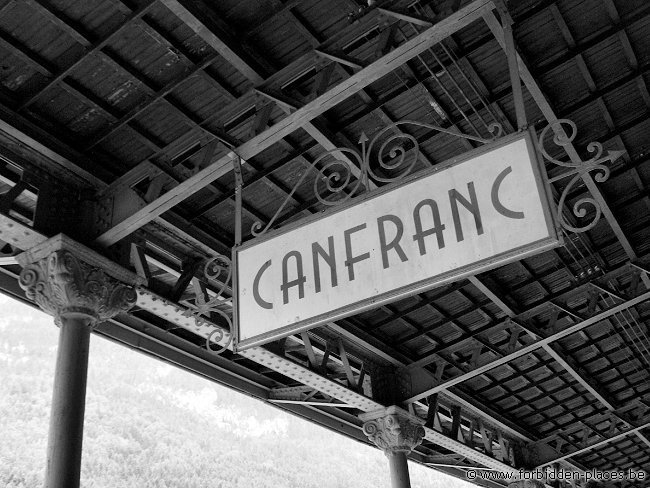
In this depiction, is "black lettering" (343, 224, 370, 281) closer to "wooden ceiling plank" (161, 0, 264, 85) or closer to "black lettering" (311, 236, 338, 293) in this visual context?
"black lettering" (311, 236, 338, 293)

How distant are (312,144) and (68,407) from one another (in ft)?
13.7

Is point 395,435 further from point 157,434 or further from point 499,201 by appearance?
point 157,434

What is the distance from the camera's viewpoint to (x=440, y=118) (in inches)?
385

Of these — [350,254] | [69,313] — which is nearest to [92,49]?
[69,313]

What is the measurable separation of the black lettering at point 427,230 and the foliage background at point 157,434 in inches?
1289

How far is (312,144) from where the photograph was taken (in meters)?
9.27

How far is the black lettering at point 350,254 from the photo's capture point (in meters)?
4.45

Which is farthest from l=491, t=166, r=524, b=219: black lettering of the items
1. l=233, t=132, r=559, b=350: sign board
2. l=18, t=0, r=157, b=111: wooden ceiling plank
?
l=18, t=0, r=157, b=111: wooden ceiling plank

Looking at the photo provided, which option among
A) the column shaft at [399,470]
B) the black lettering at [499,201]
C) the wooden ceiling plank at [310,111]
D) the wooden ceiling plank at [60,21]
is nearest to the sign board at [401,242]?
the black lettering at [499,201]

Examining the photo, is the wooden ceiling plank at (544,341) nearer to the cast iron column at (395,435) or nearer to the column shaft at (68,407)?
the cast iron column at (395,435)

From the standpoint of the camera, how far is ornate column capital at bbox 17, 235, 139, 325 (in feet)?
25.7

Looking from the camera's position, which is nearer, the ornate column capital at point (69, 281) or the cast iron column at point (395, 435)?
the ornate column capital at point (69, 281)

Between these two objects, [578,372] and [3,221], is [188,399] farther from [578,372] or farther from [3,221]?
[3,221]

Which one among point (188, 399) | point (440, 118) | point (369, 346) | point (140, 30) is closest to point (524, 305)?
point (369, 346)
